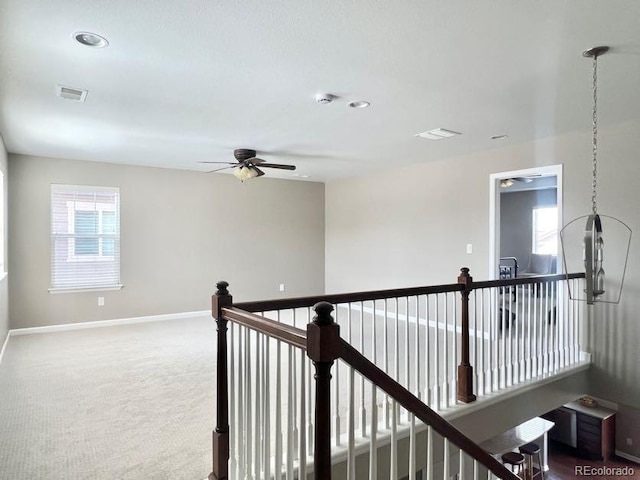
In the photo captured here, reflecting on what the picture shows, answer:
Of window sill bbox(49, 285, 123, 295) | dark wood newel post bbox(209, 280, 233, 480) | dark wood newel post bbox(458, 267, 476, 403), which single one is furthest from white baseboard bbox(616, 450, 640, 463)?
window sill bbox(49, 285, 123, 295)

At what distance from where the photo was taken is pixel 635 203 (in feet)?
13.2

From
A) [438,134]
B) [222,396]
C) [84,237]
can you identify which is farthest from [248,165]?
[222,396]

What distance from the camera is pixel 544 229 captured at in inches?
381

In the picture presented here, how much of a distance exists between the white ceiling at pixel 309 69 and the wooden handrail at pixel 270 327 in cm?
149

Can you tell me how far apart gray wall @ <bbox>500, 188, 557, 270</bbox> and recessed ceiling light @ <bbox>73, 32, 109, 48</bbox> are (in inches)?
376

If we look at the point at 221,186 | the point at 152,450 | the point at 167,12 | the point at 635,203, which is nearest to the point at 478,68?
the point at 167,12

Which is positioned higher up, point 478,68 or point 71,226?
point 478,68

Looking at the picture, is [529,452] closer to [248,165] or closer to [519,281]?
[519,281]

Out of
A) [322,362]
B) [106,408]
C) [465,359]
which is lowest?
[106,408]

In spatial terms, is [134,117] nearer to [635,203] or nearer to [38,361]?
[38,361]

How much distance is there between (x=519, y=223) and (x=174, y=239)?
8.01 m

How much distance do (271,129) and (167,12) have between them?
2.25 m

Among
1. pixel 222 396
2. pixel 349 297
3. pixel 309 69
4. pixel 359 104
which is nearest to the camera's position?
pixel 222 396

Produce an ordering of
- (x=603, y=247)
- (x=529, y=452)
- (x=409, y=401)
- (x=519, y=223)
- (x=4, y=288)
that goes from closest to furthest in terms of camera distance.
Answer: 1. (x=409, y=401)
2. (x=603, y=247)
3. (x=4, y=288)
4. (x=529, y=452)
5. (x=519, y=223)
